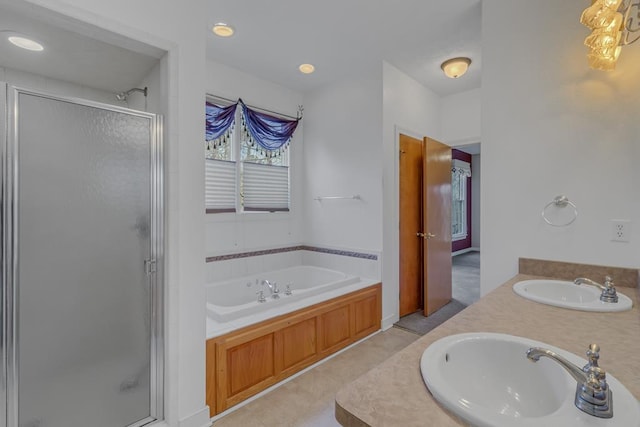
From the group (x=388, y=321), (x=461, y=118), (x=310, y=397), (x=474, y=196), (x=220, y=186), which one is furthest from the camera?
(x=474, y=196)

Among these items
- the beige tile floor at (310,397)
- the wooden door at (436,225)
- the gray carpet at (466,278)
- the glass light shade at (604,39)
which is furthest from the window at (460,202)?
the glass light shade at (604,39)

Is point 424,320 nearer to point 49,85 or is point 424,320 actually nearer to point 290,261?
point 290,261

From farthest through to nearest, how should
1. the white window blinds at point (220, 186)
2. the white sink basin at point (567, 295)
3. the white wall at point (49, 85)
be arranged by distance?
the white window blinds at point (220, 186) → the white wall at point (49, 85) → the white sink basin at point (567, 295)

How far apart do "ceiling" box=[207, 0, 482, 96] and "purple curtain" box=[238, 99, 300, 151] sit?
427 millimetres

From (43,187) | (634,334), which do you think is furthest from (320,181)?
(634,334)

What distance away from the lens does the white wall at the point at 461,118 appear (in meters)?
3.84

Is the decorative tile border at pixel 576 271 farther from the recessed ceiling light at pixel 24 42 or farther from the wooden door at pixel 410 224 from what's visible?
the recessed ceiling light at pixel 24 42

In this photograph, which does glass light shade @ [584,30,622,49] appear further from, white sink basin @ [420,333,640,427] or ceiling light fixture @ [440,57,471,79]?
ceiling light fixture @ [440,57,471,79]

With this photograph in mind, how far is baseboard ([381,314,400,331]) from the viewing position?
327cm

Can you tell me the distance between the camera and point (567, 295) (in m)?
1.67

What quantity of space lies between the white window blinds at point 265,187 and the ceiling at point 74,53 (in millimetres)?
1378

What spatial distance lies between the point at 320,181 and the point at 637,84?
271cm

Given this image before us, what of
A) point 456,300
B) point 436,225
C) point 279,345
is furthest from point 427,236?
point 279,345

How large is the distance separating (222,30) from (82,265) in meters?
2.01
